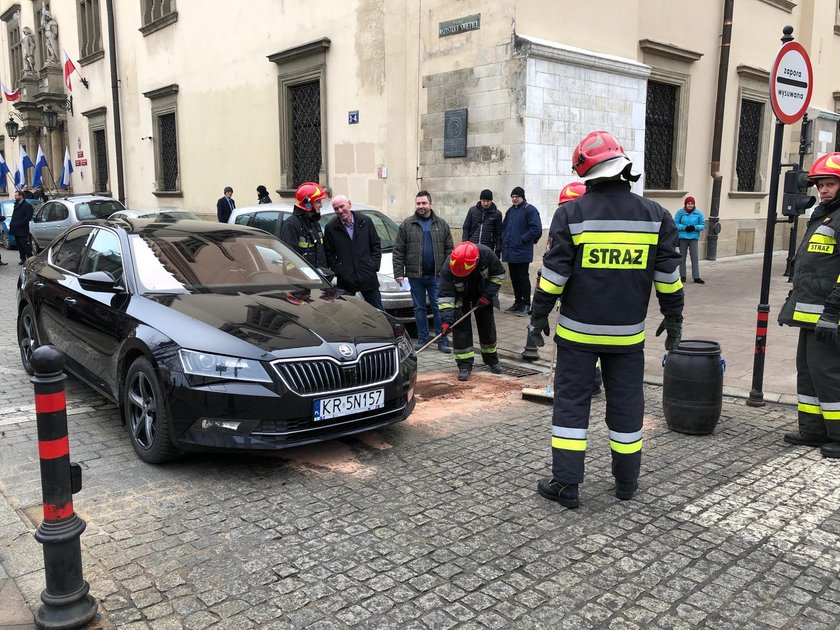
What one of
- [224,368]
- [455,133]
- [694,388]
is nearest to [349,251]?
[224,368]

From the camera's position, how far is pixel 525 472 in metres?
4.45

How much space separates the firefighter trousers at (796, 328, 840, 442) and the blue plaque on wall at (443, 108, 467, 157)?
25.8 ft

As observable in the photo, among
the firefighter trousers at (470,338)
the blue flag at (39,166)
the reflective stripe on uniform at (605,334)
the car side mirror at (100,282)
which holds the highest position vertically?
the blue flag at (39,166)

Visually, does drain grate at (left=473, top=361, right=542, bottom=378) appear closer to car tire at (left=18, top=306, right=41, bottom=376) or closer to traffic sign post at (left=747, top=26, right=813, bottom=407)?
traffic sign post at (left=747, top=26, right=813, bottom=407)

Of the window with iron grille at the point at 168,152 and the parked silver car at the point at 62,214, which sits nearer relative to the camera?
the parked silver car at the point at 62,214

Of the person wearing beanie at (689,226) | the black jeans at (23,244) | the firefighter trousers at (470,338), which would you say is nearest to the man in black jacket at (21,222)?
the black jeans at (23,244)

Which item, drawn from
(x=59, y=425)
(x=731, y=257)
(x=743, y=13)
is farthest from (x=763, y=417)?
(x=743, y=13)

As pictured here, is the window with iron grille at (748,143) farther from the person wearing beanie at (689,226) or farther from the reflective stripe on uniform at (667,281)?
the reflective stripe on uniform at (667,281)

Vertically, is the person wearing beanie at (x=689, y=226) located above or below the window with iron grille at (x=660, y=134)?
below

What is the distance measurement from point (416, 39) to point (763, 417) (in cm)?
952

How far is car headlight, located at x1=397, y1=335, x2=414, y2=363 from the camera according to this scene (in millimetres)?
4895

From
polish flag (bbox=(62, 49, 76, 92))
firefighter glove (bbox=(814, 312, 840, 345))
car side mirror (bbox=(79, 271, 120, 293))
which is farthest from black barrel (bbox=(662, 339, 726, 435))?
polish flag (bbox=(62, 49, 76, 92))

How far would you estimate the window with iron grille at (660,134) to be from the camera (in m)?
15.1

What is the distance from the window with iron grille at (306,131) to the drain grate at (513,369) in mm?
9210
